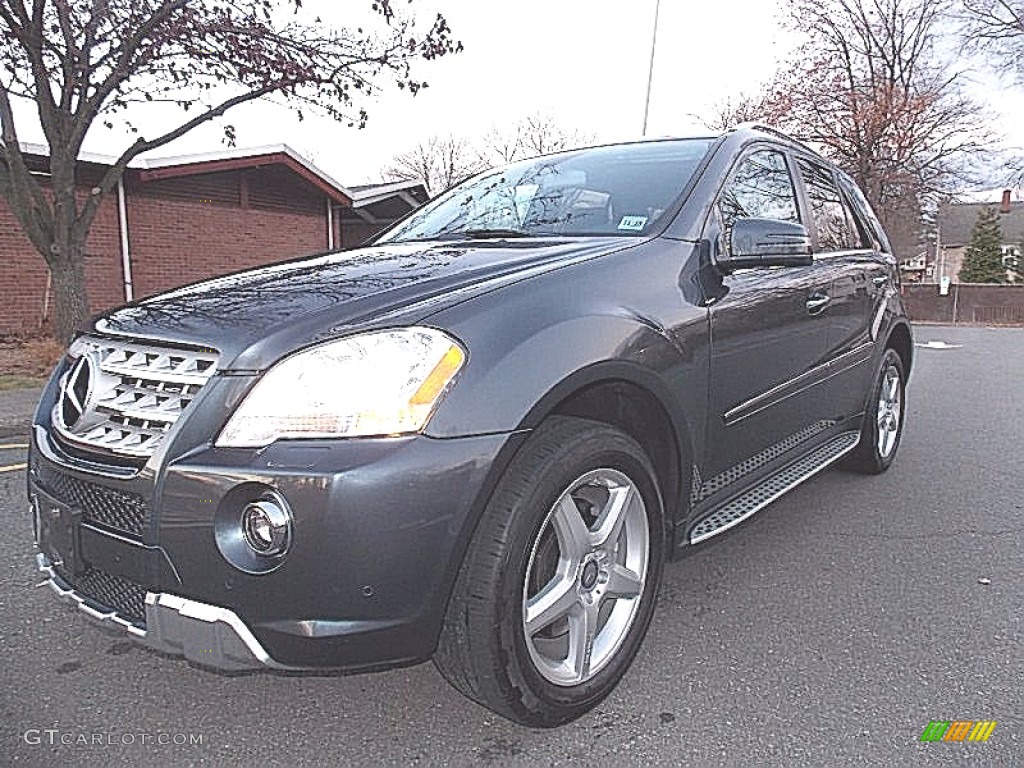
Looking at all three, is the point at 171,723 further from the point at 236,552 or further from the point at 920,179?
the point at 920,179

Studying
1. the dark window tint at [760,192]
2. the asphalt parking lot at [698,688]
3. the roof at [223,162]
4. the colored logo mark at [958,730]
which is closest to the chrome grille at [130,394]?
the asphalt parking lot at [698,688]

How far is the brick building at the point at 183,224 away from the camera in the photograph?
41.7 ft

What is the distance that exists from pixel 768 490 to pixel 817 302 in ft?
2.89

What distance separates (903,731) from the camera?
2.20 metres

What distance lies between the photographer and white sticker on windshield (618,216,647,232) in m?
2.86

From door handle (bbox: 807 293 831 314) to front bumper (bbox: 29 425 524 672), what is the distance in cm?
207

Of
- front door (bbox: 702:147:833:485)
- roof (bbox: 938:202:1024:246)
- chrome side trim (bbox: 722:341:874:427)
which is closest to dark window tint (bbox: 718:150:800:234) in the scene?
front door (bbox: 702:147:833:485)

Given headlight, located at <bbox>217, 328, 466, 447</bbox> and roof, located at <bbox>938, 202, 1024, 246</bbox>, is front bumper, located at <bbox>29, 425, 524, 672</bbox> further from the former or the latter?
roof, located at <bbox>938, 202, 1024, 246</bbox>

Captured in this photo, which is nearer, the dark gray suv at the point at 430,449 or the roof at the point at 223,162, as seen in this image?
the dark gray suv at the point at 430,449

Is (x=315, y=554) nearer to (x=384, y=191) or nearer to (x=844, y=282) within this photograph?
(x=844, y=282)

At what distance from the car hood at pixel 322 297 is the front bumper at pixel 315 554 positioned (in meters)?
0.30

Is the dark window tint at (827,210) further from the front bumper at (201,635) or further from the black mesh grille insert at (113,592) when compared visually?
the black mesh grille insert at (113,592)

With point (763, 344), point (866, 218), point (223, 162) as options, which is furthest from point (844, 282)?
point (223, 162)

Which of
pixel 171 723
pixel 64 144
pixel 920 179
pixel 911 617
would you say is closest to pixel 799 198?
pixel 911 617
